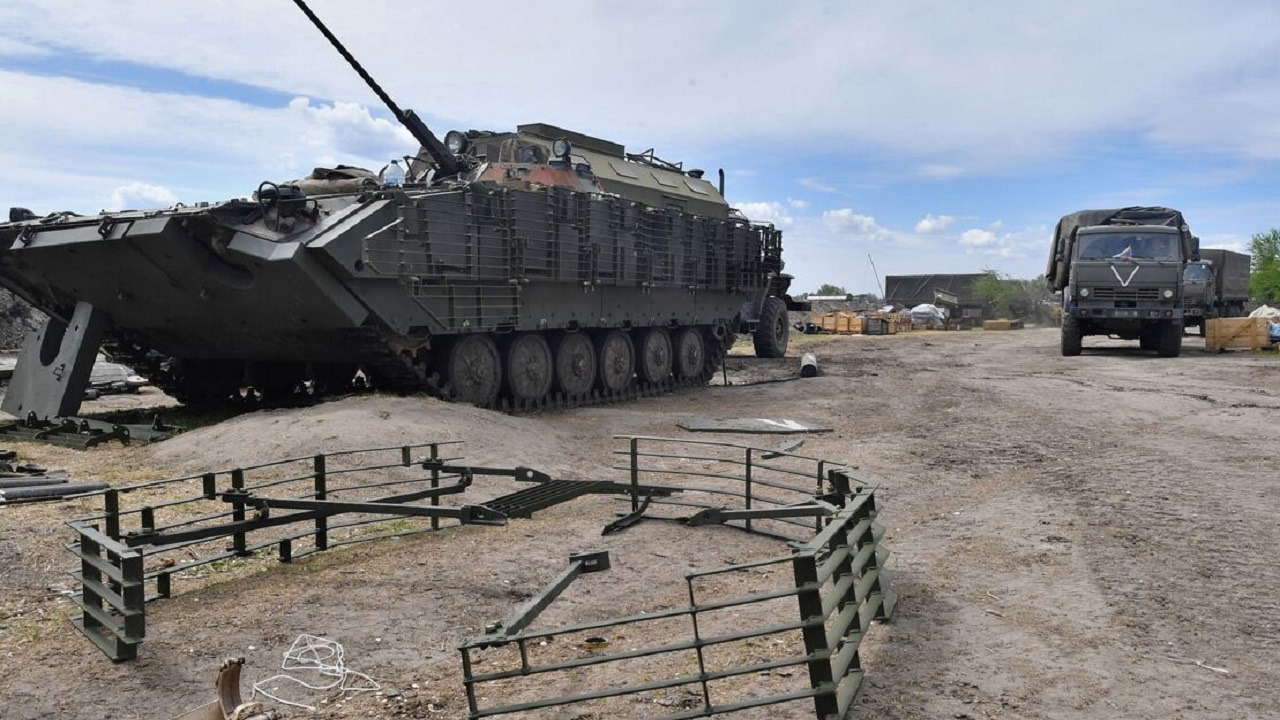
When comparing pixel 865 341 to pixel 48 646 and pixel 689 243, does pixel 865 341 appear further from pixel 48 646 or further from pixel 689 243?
pixel 48 646

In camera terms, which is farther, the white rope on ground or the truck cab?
the truck cab

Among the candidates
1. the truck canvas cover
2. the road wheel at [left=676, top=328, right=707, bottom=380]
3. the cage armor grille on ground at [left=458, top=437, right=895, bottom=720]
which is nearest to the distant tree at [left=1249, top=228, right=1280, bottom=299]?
the truck canvas cover

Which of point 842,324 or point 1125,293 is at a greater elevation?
point 1125,293

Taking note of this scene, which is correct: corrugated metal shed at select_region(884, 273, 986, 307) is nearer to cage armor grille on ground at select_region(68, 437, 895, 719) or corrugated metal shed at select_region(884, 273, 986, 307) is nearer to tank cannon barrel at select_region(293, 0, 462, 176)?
tank cannon barrel at select_region(293, 0, 462, 176)

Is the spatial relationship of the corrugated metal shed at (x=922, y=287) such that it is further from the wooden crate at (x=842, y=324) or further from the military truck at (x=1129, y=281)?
the military truck at (x=1129, y=281)

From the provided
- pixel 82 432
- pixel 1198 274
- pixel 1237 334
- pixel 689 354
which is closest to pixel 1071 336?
pixel 1237 334

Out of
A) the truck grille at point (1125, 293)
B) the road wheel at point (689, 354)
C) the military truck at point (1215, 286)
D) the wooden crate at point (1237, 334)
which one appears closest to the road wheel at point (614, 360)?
the road wheel at point (689, 354)

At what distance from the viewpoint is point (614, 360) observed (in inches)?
660

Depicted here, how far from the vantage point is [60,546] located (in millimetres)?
6949

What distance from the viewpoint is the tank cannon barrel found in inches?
550

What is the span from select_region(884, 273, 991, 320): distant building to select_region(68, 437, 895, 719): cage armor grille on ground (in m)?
49.0

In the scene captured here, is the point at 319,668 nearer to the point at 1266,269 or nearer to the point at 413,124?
the point at 413,124

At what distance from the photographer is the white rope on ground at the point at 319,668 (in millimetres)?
4617

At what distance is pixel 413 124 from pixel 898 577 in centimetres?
1059
